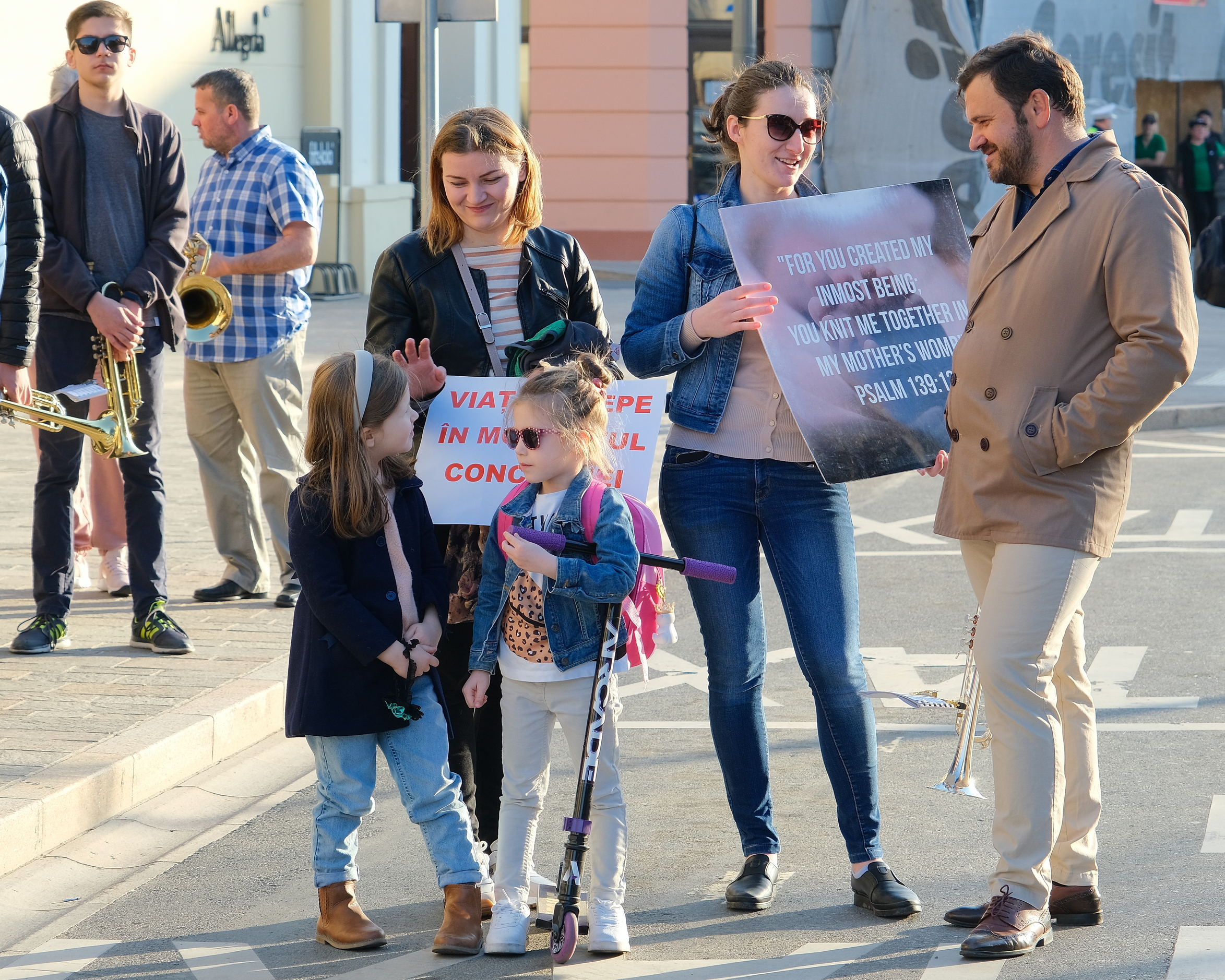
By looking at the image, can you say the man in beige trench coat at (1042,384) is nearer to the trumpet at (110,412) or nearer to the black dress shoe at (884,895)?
the black dress shoe at (884,895)

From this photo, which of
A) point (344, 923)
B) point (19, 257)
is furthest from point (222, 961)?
point (19, 257)

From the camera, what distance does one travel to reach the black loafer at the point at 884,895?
13.5ft

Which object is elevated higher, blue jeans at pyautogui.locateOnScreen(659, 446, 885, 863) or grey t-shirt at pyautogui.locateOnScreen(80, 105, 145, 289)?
grey t-shirt at pyautogui.locateOnScreen(80, 105, 145, 289)

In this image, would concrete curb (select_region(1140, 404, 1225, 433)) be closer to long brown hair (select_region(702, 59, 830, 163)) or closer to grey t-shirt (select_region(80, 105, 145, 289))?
grey t-shirt (select_region(80, 105, 145, 289))

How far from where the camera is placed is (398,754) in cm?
403

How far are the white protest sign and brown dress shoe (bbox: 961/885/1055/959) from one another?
1.29 meters

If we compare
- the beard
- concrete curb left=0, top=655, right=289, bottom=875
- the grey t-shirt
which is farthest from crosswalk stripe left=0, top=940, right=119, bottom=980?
the grey t-shirt

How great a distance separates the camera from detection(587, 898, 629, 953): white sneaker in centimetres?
392

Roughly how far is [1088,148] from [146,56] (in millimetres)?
14670

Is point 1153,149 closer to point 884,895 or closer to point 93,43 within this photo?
point 93,43

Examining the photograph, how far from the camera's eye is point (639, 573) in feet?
13.0

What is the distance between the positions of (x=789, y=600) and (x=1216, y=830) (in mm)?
1515

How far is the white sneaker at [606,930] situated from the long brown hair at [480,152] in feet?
5.36

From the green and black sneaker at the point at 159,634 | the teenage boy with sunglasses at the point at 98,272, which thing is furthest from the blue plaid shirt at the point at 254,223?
the green and black sneaker at the point at 159,634
